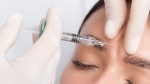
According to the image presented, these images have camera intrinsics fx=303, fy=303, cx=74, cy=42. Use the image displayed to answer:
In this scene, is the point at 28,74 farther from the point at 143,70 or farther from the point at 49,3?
the point at 49,3

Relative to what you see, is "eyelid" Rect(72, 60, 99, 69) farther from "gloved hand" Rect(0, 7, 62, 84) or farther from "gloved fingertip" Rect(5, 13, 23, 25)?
"gloved fingertip" Rect(5, 13, 23, 25)

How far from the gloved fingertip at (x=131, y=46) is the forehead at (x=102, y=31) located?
0.03 meters

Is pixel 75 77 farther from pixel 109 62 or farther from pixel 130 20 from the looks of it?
pixel 130 20

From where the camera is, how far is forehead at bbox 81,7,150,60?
4.06ft

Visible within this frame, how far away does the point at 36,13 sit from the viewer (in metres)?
1.82

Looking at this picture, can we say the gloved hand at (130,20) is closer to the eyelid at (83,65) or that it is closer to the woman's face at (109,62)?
the woman's face at (109,62)

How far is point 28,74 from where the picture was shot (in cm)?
99

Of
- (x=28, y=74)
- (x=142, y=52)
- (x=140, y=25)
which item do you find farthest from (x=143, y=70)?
(x=28, y=74)

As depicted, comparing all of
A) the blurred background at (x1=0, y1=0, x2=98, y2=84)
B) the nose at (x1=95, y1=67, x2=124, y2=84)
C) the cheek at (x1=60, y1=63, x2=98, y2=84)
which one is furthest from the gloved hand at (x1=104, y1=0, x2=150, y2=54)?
the blurred background at (x1=0, y1=0, x2=98, y2=84)

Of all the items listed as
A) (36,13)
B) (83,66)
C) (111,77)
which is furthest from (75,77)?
(36,13)

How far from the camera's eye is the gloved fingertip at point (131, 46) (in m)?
1.20

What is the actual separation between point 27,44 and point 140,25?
850mm

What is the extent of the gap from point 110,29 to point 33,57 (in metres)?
0.38

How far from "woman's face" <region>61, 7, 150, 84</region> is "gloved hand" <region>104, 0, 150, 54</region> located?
0.04 metres
